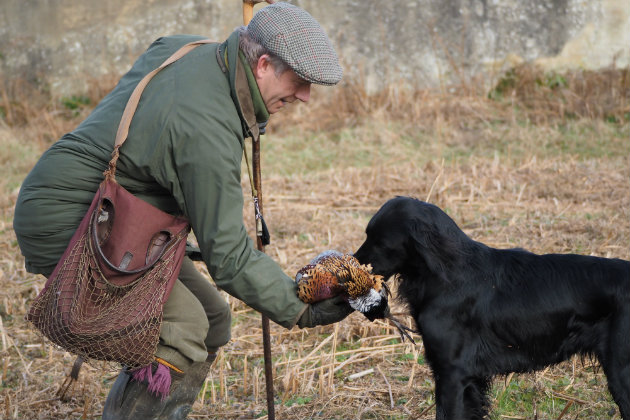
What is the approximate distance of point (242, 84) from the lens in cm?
305

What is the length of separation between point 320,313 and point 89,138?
52.6 inches

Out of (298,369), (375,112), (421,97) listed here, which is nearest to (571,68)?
(421,97)

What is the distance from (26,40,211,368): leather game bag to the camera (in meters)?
2.95

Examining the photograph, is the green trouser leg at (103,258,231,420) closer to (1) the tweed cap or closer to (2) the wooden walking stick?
(2) the wooden walking stick

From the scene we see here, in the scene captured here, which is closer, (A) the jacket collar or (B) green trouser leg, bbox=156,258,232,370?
(A) the jacket collar

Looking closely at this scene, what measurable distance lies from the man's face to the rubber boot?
1368 millimetres

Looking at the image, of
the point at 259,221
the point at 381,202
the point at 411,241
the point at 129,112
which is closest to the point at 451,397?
the point at 411,241

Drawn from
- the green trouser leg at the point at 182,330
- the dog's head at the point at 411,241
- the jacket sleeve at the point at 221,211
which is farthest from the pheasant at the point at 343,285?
the green trouser leg at the point at 182,330

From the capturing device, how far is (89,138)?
3.18 metres

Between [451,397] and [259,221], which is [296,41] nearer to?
[259,221]

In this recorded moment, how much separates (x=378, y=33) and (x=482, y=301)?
921cm

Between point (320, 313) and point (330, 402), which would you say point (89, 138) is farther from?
point (330, 402)

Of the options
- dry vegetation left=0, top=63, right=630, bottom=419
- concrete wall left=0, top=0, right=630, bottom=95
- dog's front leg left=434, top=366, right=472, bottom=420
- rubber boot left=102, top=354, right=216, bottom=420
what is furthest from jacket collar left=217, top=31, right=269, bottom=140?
concrete wall left=0, top=0, right=630, bottom=95

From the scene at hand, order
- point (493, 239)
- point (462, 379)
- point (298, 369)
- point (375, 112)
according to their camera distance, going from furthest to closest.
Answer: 1. point (375, 112)
2. point (493, 239)
3. point (298, 369)
4. point (462, 379)
